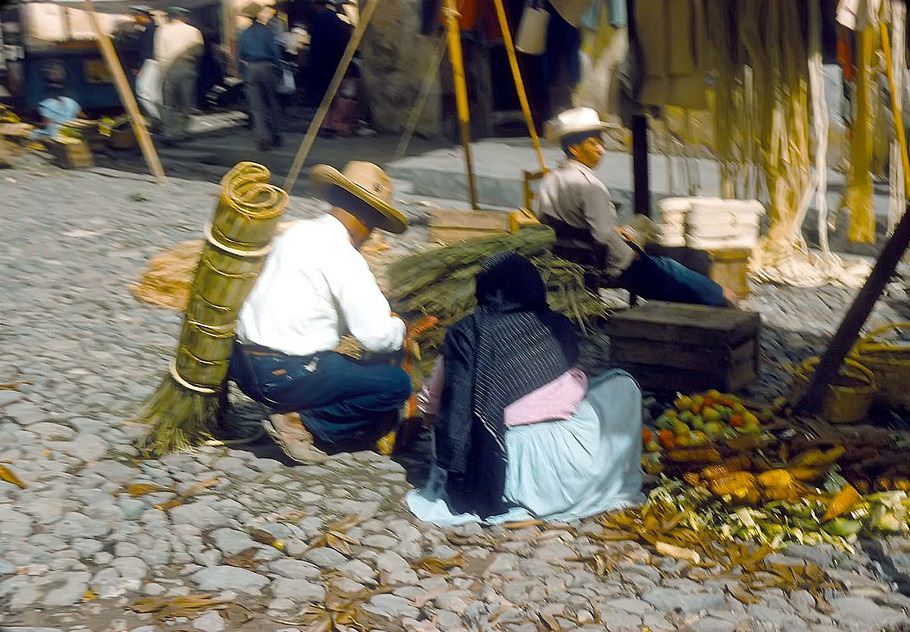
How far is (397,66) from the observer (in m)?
13.8

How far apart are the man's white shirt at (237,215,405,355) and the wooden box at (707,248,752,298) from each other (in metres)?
3.52

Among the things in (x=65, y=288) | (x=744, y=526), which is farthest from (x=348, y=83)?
(x=744, y=526)

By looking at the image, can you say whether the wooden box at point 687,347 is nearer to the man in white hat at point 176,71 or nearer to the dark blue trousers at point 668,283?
the dark blue trousers at point 668,283

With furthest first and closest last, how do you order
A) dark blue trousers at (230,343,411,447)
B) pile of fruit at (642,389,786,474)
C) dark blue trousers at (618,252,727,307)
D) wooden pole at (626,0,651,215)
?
wooden pole at (626,0,651,215) < dark blue trousers at (618,252,727,307) < pile of fruit at (642,389,786,474) < dark blue trousers at (230,343,411,447)

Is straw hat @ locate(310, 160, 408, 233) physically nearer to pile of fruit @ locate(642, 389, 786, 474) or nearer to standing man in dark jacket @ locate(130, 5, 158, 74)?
pile of fruit @ locate(642, 389, 786, 474)

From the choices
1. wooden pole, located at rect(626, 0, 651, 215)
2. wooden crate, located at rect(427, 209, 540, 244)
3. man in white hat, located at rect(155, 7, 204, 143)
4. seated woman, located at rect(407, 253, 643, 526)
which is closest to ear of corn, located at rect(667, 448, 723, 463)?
seated woman, located at rect(407, 253, 643, 526)

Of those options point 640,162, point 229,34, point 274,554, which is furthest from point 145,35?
point 274,554

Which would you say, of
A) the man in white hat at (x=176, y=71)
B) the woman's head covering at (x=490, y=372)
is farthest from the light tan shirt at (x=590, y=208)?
the man in white hat at (x=176, y=71)

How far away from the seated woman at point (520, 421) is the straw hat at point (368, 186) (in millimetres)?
550

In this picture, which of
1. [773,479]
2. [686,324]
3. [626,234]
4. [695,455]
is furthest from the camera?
[626,234]

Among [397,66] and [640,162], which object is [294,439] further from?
[397,66]

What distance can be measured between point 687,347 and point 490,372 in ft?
6.35

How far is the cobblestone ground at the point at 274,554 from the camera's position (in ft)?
12.9

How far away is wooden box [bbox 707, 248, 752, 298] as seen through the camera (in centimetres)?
784
